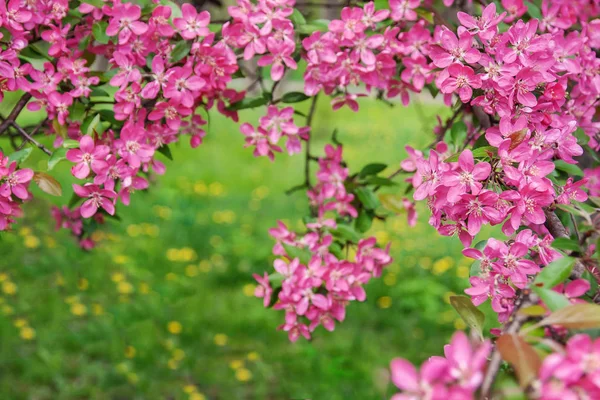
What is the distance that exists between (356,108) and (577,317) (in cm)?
100

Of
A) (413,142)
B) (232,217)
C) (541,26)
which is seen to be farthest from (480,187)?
(413,142)

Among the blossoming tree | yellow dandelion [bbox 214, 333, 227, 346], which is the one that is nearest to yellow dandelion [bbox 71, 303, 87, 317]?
yellow dandelion [bbox 214, 333, 227, 346]

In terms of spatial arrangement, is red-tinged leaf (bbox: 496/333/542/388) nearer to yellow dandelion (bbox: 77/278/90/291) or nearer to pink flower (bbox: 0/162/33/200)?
pink flower (bbox: 0/162/33/200)

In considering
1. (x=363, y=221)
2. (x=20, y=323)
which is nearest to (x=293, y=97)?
(x=363, y=221)

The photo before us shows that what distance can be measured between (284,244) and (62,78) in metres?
0.69

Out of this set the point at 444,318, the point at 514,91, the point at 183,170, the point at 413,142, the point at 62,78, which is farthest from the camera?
the point at 413,142

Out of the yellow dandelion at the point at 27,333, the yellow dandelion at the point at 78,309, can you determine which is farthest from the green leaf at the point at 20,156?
the yellow dandelion at the point at 78,309

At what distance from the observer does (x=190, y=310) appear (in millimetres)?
3488

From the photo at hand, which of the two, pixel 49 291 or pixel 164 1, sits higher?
pixel 164 1

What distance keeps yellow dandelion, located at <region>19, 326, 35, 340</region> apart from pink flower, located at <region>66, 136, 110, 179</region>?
2109mm

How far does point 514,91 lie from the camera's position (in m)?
1.19

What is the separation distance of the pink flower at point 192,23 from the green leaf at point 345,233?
633 mm

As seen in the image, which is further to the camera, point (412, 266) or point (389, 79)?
point (412, 266)

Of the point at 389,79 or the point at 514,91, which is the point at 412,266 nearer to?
the point at 389,79
